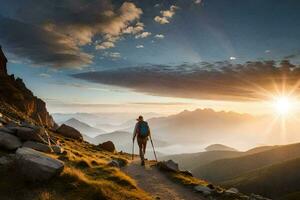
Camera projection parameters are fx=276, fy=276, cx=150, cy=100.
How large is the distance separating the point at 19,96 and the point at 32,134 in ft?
302

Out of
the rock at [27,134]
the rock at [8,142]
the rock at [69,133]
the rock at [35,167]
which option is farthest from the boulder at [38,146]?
the rock at [69,133]

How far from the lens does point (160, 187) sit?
794 inches

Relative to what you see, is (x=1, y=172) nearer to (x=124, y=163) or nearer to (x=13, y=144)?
(x=13, y=144)

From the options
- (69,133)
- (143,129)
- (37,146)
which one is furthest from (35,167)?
(69,133)

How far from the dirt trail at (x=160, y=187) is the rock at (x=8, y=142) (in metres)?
8.77

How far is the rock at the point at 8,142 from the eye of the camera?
53.2ft

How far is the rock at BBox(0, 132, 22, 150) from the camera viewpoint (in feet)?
53.2

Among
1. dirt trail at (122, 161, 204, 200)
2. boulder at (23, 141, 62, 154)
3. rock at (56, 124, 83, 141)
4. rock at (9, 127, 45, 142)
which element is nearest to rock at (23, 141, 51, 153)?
boulder at (23, 141, 62, 154)

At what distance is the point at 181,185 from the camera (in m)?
22.6

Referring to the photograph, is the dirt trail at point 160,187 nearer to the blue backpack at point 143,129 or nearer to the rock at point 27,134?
the blue backpack at point 143,129

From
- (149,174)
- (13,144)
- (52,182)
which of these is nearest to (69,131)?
(149,174)

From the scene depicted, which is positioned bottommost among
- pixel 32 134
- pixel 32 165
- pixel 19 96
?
pixel 32 165

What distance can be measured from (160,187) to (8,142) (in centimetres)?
1065

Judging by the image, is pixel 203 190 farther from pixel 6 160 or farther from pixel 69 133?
pixel 69 133
